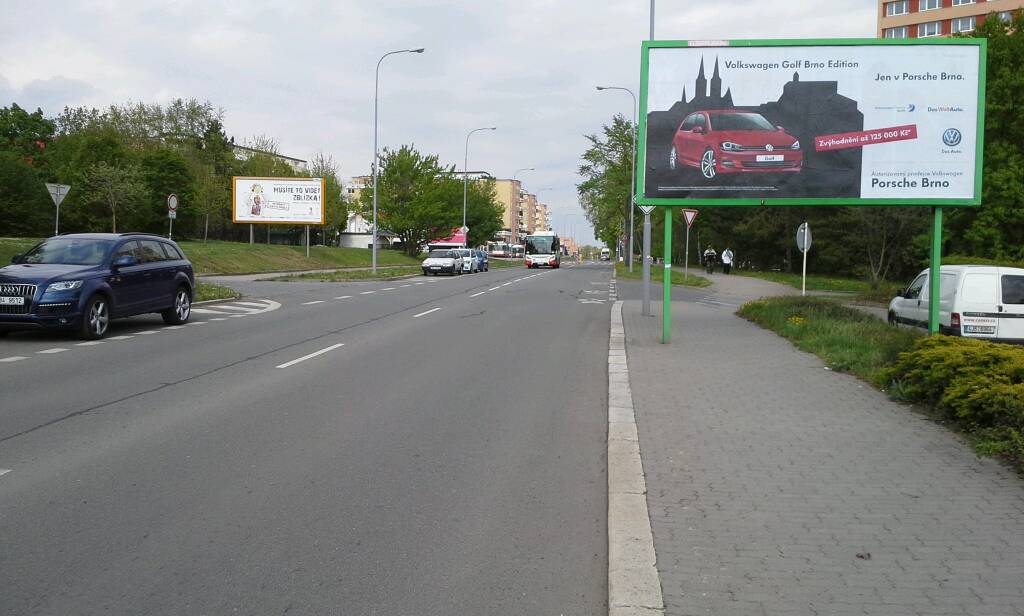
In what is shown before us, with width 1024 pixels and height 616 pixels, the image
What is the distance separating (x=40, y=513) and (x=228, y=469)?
49.8 inches

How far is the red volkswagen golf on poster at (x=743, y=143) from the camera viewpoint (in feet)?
43.7

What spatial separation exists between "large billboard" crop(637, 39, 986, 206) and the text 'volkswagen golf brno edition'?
870cm

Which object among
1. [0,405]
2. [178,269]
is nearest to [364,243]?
[178,269]

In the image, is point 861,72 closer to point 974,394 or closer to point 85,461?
point 974,394

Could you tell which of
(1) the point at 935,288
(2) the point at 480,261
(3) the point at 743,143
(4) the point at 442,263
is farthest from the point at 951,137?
(2) the point at 480,261

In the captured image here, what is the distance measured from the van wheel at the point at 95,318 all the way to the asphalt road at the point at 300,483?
1.37 m

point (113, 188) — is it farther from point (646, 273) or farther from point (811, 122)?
point (811, 122)

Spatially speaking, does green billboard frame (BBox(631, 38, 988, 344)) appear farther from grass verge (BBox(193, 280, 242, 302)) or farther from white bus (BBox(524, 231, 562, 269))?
white bus (BBox(524, 231, 562, 269))

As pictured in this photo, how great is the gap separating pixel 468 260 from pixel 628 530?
4551 cm

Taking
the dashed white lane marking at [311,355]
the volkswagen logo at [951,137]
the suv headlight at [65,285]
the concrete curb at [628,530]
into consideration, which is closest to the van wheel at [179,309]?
the suv headlight at [65,285]

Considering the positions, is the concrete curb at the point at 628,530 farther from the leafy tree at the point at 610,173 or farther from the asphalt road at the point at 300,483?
the leafy tree at the point at 610,173

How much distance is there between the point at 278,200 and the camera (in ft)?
171

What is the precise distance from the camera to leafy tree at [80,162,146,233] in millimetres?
44156

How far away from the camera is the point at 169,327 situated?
51.5 feet
